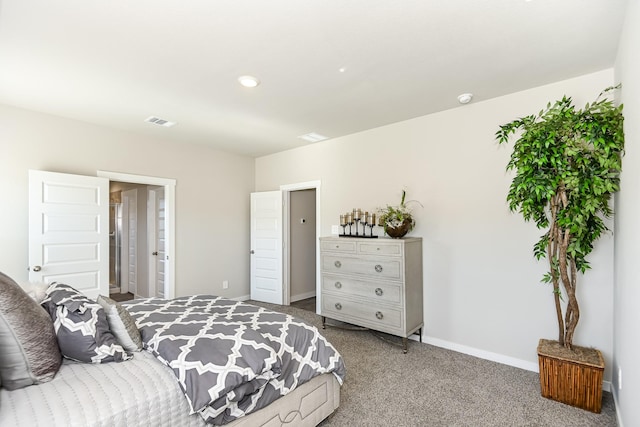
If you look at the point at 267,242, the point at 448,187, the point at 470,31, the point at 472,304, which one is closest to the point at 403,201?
the point at 448,187

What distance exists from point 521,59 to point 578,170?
0.92 m

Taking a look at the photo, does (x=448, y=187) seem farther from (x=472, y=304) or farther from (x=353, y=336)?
(x=353, y=336)

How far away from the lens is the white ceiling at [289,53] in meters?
1.85

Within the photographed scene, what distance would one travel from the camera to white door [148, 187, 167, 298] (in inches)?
195

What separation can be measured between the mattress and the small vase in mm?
2237

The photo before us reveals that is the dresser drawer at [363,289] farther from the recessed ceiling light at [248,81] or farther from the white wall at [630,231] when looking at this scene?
the recessed ceiling light at [248,81]

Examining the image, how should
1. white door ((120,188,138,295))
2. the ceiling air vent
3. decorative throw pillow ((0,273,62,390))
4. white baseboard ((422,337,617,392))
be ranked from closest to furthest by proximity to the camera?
decorative throw pillow ((0,273,62,390)), white baseboard ((422,337,617,392)), the ceiling air vent, white door ((120,188,138,295))

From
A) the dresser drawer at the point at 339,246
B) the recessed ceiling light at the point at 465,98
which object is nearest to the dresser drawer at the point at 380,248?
the dresser drawer at the point at 339,246

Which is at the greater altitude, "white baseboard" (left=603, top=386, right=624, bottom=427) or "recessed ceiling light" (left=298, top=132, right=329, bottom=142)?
"recessed ceiling light" (left=298, top=132, right=329, bottom=142)

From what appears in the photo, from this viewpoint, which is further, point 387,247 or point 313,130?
point 313,130

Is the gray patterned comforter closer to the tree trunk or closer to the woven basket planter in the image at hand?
the woven basket planter

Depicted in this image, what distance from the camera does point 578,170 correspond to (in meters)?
2.26

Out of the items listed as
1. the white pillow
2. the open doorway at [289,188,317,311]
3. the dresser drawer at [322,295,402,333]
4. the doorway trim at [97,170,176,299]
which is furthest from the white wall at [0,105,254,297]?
the dresser drawer at [322,295,402,333]

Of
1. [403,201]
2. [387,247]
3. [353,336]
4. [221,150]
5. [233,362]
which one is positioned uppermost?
[221,150]
